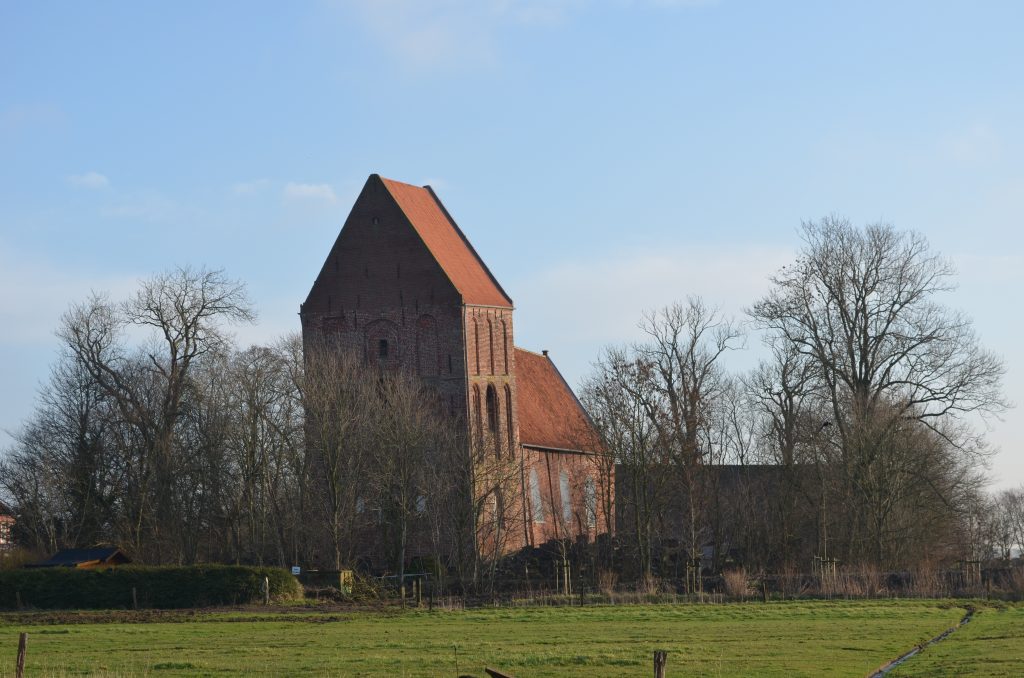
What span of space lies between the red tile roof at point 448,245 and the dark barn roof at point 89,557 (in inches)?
704

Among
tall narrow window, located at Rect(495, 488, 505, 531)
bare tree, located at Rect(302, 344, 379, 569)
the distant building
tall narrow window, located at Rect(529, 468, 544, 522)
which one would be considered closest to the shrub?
tall narrow window, located at Rect(495, 488, 505, 531)

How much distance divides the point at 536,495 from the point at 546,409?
717 centimetres

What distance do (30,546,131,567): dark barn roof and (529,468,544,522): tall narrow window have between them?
756 inches

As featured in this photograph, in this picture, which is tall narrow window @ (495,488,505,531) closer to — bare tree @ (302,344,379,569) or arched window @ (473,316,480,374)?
bare tree @ (302,344,379,569)

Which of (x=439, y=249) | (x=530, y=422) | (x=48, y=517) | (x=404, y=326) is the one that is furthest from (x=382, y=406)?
(x=48, y=517)

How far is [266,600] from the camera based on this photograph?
1738 inches

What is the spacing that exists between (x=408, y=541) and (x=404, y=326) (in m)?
9.47

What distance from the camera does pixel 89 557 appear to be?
179ft

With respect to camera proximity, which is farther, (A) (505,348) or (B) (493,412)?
(A) (505,348)

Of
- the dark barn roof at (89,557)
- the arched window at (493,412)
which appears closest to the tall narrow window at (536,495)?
the arched window at (493,412)

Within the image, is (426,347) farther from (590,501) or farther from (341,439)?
(590,501)

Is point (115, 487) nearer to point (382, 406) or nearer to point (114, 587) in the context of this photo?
point (382, 406)

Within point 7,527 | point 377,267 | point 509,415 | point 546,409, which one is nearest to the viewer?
point 377,267

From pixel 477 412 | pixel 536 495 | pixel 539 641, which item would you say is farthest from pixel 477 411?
pixel 539 641
